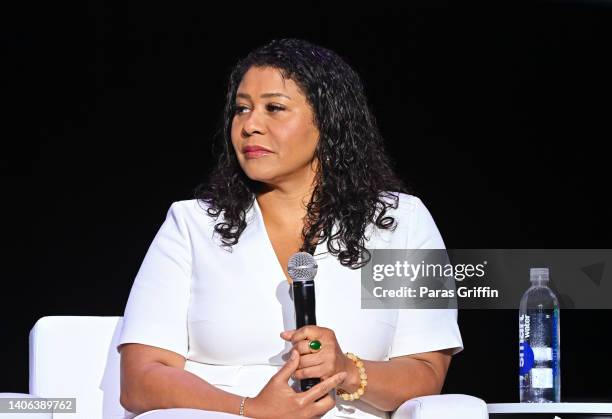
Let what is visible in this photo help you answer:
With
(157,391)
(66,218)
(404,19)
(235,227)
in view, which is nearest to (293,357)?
(157,391)

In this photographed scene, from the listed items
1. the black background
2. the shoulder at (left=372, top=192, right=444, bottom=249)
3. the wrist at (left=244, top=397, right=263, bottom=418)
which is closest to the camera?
the wrist at (left=244, top=397, right=263, bottom=418)

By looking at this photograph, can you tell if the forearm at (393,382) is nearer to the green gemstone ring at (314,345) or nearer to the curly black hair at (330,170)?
the green gemstone ring at (314,345)

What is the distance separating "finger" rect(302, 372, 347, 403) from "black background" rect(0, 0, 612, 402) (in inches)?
69.2

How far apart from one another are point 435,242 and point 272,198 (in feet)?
1.21

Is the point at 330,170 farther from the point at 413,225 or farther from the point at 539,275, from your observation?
the point at 539,275

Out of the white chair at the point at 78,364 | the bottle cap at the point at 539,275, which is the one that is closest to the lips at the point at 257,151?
the white chair at the point at 78,364

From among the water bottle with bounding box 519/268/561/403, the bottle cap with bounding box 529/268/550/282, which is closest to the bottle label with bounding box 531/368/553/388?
the water bottle with bounding box 519/268/561/403

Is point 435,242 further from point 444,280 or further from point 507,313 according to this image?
point 507,313

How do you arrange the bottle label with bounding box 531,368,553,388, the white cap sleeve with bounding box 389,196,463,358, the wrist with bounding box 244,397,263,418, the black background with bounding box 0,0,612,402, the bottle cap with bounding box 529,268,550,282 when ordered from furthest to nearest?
the black background with bounding box 0,0,612,402 → the bottle cap with bounding box 529,268,550,282 → the bottle label with bounding box 531,368,553,388 → the white cap sleeve with bounding box 389,196,463,358 → the wrist with bounding box 244,397,263,418

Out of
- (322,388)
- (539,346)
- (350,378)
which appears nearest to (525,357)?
(539,346)

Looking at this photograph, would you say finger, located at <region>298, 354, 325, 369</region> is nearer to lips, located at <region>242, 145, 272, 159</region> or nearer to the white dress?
the white dress

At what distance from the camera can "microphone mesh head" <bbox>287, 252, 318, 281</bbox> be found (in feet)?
5.64

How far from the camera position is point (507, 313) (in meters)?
3.62

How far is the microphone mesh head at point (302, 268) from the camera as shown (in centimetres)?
172
